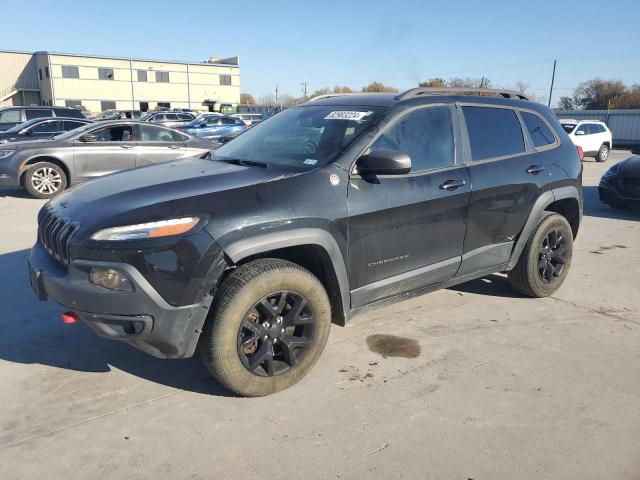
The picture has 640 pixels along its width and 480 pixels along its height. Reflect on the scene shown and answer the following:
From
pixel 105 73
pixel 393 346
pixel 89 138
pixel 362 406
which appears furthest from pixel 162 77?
pixel 362 406

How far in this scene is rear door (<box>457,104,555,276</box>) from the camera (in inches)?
→ 157

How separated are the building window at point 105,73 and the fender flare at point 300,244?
70047 mm

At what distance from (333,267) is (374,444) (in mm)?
1032

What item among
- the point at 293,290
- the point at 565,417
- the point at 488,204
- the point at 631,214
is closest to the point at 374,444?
the point at 293,290

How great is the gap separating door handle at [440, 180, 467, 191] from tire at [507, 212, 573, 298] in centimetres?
111

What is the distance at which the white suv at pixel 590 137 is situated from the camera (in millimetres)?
19409

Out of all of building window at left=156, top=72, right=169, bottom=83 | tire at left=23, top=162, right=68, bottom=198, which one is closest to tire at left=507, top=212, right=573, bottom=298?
tire at left=23, top=162, right=68, bottom=198

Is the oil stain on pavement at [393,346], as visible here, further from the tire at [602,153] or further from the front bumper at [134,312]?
the tire at [602,153]

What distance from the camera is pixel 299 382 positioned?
3305mm

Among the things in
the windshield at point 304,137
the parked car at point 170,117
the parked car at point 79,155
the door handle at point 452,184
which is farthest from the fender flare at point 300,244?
the parked car at point 170,117

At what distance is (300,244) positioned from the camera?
9.91 ft

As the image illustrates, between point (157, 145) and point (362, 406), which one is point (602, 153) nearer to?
point (157, 145)

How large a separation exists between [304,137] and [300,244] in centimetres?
105

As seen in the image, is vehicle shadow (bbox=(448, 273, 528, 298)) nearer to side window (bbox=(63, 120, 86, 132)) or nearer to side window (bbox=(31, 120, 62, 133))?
side window (bbox=(31, 120, 62, 133))
